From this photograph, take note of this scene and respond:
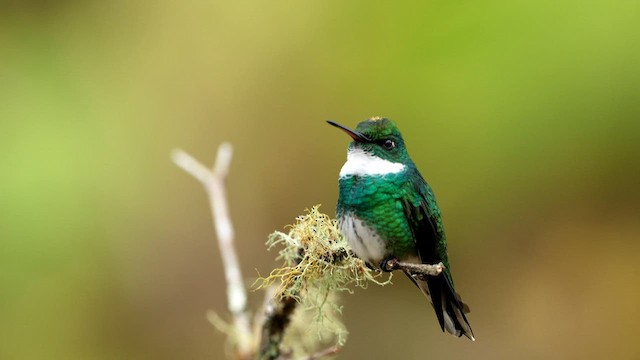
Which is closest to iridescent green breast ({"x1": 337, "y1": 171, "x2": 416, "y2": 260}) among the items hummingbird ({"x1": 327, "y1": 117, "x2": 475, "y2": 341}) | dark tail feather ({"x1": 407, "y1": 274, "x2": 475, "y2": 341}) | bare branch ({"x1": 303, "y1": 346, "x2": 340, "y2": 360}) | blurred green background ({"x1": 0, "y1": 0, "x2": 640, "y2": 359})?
hummingbird ({"x1": 327, "y1": 117, "x2": 475, "y2": 341})

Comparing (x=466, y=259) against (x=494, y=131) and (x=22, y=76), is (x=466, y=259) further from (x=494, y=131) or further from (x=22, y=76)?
(x=22, y=76)

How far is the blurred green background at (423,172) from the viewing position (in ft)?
13.7

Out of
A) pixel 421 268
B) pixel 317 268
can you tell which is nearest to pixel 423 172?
pixel 317 268

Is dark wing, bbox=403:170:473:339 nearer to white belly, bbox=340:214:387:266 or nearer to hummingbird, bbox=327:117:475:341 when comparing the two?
hummingbird, bbox=327:117:475:341

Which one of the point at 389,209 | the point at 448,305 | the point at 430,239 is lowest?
the point at 448,305

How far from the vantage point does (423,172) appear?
411 cm

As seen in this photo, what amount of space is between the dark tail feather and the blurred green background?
2.21 meters

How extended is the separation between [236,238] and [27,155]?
53.5 inches

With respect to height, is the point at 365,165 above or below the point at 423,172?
above

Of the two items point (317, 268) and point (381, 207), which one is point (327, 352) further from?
point (381, 207)

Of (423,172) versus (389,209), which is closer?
(389,209)

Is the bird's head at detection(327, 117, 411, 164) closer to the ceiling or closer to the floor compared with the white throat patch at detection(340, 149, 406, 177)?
closer to the ceiling

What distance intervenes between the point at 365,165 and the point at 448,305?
0.40 m

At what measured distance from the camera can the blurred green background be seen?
13.7 ft
